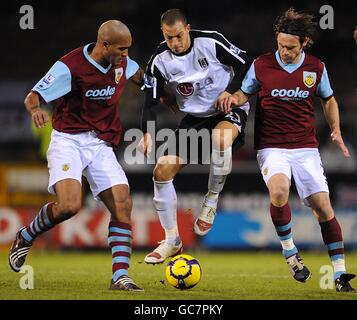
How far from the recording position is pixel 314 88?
8.12 meters

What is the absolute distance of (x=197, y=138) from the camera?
8.45 metres

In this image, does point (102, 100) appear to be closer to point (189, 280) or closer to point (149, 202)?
point (189, 280)

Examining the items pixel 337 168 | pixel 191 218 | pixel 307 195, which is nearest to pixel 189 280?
pixel 307 195

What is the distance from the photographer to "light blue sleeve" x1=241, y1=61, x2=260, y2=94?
823cm

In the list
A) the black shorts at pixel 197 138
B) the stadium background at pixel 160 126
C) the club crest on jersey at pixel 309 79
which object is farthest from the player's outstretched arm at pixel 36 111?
the stadium background at pixel 160 126

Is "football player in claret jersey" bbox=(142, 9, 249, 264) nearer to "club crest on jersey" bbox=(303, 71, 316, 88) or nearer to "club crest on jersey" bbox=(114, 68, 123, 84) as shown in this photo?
"club crest on jersey" bbox=(114, 68, 123, 84)

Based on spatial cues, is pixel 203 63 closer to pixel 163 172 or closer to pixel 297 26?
pixel 297 26

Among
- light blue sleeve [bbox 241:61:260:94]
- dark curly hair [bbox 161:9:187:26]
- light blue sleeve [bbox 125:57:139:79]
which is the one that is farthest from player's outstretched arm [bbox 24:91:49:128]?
light blue sleeve [bbox 241:61:260:94]

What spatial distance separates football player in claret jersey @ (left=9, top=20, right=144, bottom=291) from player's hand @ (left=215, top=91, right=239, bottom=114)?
3.08 feet

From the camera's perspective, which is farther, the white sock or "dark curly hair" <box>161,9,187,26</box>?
the white sock

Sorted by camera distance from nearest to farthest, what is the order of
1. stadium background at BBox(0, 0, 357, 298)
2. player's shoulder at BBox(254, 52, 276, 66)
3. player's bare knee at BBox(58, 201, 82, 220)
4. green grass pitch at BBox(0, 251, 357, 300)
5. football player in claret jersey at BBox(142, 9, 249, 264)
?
1. green grass pitch at BBox(0, 251, 357, 300)
2. player's bare knee at BBox(58, 201, 82, 220)
3. player's shoulder at BBox(254, 52, 276, 66)
4. football player in claret jersey at BBox(142, 9, 249, 264)
5. stadium background at BBox(0, 0, 357, 298)

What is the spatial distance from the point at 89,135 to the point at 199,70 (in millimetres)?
1307

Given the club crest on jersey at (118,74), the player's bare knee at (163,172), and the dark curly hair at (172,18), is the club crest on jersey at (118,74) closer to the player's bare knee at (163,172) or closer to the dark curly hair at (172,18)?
the dark curly hair at (172,18)

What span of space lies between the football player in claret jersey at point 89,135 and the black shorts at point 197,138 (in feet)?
2.29
